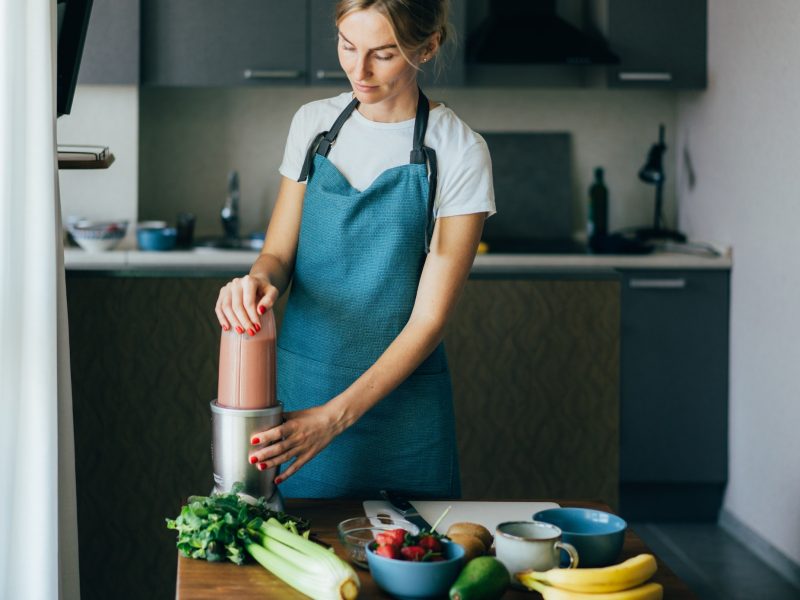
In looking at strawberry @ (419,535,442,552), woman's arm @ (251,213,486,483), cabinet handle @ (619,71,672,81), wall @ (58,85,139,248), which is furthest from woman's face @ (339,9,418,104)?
cabinet handle @ (619,71,672,81)

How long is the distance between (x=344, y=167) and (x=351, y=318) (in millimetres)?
256

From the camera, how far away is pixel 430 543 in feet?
4.11

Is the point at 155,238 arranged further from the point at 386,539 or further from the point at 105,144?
the point at 386,539

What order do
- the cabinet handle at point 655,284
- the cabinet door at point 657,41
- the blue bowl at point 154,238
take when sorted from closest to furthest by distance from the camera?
the blue bowl at point 154,238, the cabinet handle at point 655,284, the cabinet door at point 657,41

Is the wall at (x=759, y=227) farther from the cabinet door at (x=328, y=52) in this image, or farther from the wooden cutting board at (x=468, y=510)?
the wooden cutting board at (x=468, y=510)

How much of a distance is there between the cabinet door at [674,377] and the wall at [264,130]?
2.17ft

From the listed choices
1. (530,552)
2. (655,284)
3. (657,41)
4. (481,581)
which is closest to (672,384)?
(655,284)

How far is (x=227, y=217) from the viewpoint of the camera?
396cm

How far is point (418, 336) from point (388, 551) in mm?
526

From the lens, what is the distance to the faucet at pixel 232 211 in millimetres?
3969

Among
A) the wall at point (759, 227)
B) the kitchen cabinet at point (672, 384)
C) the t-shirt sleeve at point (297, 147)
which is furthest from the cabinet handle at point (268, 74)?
the t-shirt sleeve at point (297, 147)

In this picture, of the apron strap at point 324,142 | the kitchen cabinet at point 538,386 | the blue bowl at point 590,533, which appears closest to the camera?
the blue bowl at point 590,533

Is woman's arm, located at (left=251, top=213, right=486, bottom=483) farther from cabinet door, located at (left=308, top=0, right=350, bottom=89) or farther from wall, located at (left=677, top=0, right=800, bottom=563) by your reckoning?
cabinet door, located at (left=308, top=0, right=350, bottom=89)

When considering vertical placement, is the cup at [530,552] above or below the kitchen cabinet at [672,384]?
above
